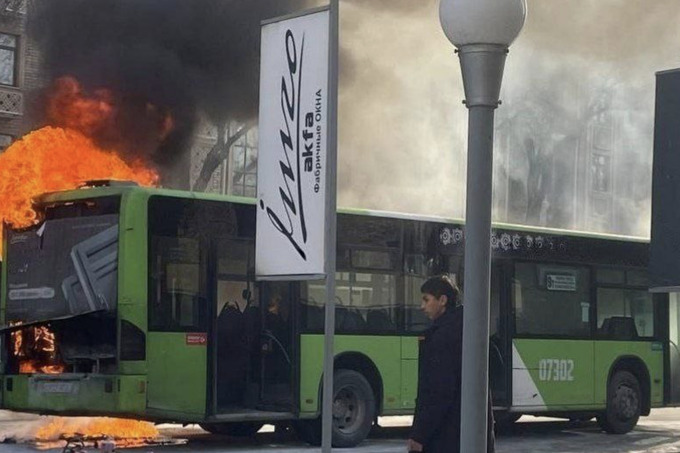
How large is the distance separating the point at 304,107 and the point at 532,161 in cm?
4238

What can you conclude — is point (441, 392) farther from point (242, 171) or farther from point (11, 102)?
point (242, 171)

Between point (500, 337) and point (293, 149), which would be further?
point (500, 337)

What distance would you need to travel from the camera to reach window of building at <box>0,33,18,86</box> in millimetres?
36188

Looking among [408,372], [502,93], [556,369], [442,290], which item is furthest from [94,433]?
[502,93]

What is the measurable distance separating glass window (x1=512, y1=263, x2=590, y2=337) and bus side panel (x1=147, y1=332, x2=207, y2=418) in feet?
16.4

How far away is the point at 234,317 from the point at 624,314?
6.71 metres

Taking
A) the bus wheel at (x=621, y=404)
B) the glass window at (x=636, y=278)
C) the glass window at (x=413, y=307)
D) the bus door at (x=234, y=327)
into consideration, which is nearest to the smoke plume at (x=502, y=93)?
the glass window at (x=636, y=278)

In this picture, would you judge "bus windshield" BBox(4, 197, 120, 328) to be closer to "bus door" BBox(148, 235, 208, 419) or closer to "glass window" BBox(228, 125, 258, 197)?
"bus door" BBox(148, 235, 208, 419)

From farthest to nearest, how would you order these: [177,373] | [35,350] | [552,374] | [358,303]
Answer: [552,374] → [358,303] → [35,350] → [177,373]

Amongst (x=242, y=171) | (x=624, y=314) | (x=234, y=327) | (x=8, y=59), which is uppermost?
(x=8, y=59)

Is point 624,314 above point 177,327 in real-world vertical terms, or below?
above

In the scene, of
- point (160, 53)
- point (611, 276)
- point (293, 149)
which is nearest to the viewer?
point (293, 149)

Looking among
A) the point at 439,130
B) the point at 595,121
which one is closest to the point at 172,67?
the point at 439,130

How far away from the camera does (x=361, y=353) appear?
628 inches
